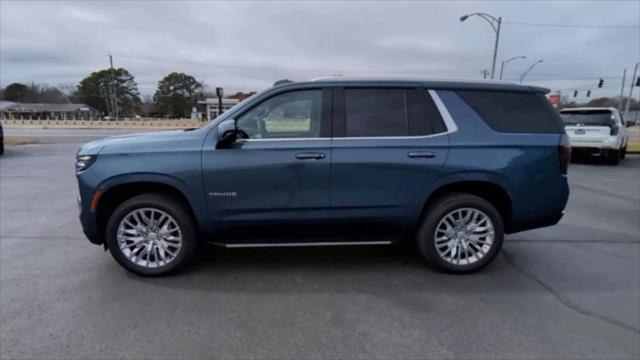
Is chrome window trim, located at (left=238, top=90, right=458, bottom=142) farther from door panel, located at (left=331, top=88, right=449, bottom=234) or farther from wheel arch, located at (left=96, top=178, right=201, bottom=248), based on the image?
wheel arch, located at (left=96, top=178, right=201, bottom=248)

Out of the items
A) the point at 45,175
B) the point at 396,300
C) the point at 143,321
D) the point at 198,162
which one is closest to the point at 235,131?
the point at 198,162

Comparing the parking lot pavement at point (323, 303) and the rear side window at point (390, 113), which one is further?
the rear side window at point (390, 113)

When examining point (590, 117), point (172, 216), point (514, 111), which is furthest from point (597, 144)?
point (172, 216)

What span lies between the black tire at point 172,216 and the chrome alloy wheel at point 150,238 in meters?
0.03

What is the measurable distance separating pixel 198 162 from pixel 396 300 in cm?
217

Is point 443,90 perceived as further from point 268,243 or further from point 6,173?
point 6,173

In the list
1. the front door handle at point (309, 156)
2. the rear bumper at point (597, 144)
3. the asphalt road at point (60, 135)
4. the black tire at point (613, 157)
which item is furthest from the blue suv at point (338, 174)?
the asphalt road at point (60, 135)

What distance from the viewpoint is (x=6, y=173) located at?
9469 mm

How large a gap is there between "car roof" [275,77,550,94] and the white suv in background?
9.35 m

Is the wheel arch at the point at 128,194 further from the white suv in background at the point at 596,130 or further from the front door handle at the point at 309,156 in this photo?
the white suv in background at the point at 596,130

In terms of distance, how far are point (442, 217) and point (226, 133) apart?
224cm

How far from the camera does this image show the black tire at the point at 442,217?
3.76 meters

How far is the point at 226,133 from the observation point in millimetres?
3432

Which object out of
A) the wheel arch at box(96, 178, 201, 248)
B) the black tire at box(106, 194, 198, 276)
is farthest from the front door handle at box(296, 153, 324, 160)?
the black tire at box(106, 194, 198, 276)
